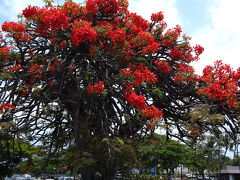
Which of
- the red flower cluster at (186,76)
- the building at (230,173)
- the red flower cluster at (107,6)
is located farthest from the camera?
the building at (230,173)

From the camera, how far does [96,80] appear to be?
20.1ft

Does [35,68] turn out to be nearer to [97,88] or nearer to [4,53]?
[4,53]

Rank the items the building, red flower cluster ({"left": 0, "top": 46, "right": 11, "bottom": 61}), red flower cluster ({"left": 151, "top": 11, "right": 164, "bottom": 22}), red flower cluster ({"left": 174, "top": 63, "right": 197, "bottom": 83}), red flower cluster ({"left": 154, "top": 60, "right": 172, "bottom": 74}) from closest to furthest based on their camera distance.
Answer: red flower cluster ({"left": 0, "top": 46, "right": 11, "bottom": 61}) → red flower cluster ({"left": 174, "top": 63, "right": 197, "bottom": 83}) → red flower cluster ({"left": 154, "top": 60, "right": 172, "bottom": 74}) → red flower cluster ({"left": 151, "top": 11, "right": 164, "bottom": 22}) → the building

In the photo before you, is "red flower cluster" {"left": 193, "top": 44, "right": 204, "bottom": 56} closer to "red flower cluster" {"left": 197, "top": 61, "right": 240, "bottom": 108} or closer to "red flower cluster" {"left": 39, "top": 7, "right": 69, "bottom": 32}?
"red flower cluster" {"left": 197, "top": 61, "right": 240, "bottom": 108}

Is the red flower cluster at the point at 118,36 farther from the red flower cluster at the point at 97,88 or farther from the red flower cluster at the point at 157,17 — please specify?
the red flower cluster at the point at 157,17

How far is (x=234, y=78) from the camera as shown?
6996 mm

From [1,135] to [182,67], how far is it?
17.0 ft

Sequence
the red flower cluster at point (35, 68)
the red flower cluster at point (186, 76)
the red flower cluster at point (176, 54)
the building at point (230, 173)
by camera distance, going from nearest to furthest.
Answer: the red flower cluster at point (35, 68) < the red flower cluster at point (186, 76) < the red flower cluster at point (176, 54) < the building at point (230, 173)

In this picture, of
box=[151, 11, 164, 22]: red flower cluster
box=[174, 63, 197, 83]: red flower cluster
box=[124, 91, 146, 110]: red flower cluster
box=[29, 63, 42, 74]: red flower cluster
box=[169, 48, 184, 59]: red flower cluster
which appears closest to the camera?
box=[124, 91, 146, 110]: red flower cluster

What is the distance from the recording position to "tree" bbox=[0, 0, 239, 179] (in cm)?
578

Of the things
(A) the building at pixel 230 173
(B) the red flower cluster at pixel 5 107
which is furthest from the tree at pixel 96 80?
(A) the building at pixel 230 173

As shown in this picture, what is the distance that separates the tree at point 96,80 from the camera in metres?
5.78

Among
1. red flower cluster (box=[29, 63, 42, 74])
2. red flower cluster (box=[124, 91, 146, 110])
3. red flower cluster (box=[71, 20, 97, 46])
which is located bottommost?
red flower cluster (box=[124, 91, 146, 110])

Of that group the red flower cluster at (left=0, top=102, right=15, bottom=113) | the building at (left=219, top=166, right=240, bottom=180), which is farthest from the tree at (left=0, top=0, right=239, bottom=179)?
the building at (left=219, top=166, right=240, bottom=180)
